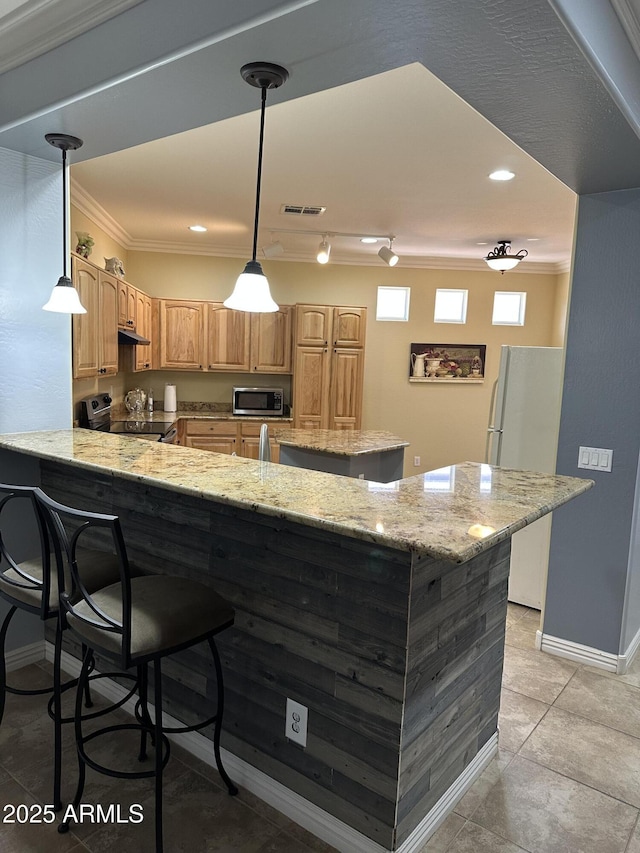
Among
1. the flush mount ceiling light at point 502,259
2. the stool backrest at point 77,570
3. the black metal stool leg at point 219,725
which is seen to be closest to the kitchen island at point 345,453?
the flush mount ceiling light at point 502,259

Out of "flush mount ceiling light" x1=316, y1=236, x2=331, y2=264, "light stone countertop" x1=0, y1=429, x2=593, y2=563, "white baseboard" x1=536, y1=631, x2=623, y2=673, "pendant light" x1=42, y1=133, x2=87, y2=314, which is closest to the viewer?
"light stone countertop" x1=0, y1=429, x2=593, y2=563

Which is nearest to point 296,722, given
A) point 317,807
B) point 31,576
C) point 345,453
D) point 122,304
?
point 317,807

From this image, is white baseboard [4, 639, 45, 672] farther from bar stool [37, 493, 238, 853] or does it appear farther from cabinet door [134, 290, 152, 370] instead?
cabinet door [134, 290, 152, 370]

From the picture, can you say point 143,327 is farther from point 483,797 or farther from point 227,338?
point 483,797

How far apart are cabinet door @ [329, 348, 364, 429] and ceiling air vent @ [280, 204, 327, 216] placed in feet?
5.60

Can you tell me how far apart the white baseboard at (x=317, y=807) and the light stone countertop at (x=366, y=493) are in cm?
99

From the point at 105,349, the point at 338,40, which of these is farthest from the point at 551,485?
the point at 105,349

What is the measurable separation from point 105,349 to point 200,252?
8.37ft

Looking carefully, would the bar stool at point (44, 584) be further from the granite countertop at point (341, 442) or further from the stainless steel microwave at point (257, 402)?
the stainless steel microwave at point (257, 402)

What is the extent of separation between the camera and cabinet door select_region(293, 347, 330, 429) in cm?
614

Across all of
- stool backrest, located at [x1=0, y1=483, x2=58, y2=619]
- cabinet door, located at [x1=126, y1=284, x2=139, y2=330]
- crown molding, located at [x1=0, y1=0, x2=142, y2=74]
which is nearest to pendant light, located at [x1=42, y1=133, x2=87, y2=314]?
crown molding, located at [x1=0, y1=0, x2=142, y2=74]

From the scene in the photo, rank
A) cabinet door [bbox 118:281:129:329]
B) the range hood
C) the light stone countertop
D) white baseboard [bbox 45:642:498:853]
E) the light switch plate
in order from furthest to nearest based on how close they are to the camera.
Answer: the range hood < cabinet door [bbox 118:281:129:329] < the light switch plate < white baseboard [bbox 45:642:498:853] < the light stone countertop

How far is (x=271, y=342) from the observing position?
6.27 m

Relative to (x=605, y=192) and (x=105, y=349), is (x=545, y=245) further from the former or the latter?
(x=105, y=349)
